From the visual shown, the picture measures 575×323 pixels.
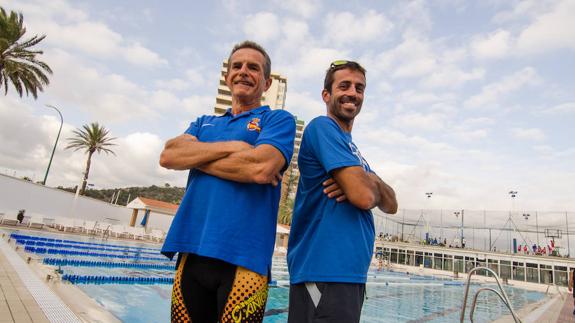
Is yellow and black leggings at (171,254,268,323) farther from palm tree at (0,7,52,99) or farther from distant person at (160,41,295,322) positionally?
palm tree at (0,7,52,99)

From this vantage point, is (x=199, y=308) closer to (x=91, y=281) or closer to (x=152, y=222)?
(x=91, y=281)

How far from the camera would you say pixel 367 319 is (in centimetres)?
837

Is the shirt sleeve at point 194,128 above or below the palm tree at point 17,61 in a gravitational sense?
below

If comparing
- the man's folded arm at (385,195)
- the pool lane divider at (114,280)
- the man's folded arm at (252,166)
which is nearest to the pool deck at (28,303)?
the pool lane divider at (114,280)

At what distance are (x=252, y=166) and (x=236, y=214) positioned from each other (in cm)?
24

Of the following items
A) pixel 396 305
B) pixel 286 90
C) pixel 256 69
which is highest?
pixel 286 90

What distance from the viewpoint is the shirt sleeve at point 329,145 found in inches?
64.4

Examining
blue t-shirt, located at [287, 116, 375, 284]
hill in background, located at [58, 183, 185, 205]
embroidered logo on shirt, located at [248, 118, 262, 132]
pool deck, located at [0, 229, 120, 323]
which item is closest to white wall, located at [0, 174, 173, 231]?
pool deck, located at [0, 229, 120, 323]

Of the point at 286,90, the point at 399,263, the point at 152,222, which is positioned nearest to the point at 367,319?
the point at 152,222

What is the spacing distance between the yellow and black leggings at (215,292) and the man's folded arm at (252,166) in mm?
410

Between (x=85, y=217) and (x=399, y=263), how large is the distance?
33217mm

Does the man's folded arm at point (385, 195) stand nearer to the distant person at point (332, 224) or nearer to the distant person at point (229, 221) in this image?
the distant person at point (332, 224)

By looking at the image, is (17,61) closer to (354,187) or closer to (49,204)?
(49,204)

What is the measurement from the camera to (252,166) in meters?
1.57
